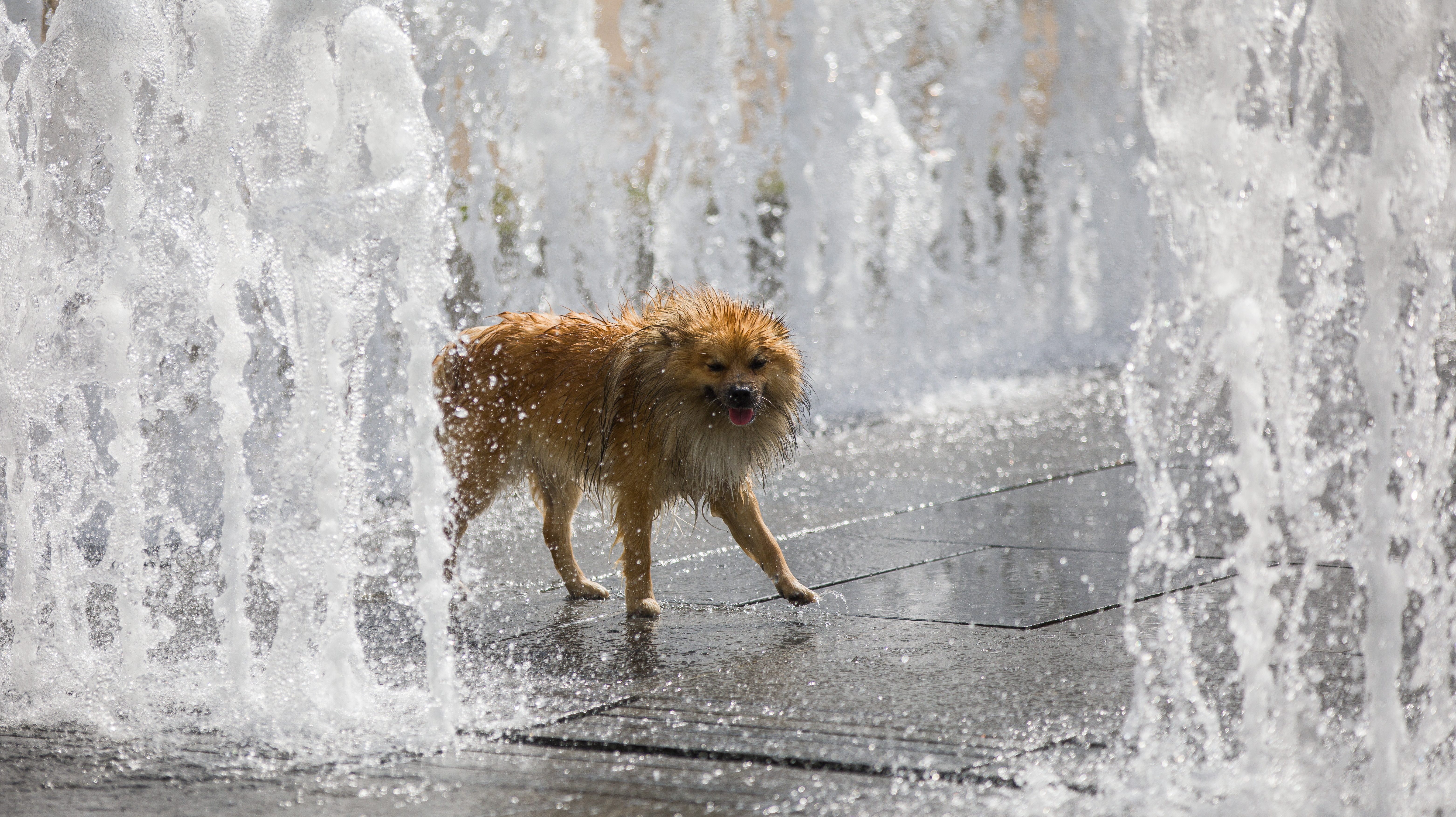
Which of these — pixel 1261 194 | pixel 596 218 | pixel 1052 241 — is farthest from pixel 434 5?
pixel 1261 194

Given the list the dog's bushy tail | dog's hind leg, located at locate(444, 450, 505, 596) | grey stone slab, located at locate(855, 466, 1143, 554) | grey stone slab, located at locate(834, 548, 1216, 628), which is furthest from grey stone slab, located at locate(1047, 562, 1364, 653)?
the dog's bushy tail

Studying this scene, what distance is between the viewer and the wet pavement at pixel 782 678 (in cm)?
342

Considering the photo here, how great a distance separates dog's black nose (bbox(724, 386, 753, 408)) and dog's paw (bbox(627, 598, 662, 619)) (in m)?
0.75

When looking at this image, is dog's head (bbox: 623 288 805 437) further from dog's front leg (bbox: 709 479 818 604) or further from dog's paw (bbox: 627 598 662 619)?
dog's paw (bbox: 627 598 662 619)

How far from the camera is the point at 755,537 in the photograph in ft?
16.7

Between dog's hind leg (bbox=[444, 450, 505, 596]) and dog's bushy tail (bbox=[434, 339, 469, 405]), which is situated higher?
dog's bushy tail (bbox=[434, 339, 469, 405])

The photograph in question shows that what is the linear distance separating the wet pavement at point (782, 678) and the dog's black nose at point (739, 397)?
28.5 inches

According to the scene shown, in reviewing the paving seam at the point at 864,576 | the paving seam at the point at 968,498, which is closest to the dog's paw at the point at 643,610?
the paving seam at the point at 864,576

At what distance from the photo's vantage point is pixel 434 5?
11594 millimetres

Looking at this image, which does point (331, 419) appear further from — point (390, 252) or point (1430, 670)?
point (1430, 670)

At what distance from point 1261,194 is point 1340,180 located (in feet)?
3.95

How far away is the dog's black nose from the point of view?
475cm

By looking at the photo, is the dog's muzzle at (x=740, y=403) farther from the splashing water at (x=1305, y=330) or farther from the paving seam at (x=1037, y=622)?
the splashing water at (x=1305, y=330)

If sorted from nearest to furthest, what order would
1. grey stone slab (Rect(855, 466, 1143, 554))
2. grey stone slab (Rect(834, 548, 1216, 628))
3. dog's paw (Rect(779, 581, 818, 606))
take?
grey stone slab (Rect(834, 548, 1216, 628))
dog's paw (Rect(779, 581, 818, 606))
grey stone slab (Rect(855, 466, 1143, 554))
